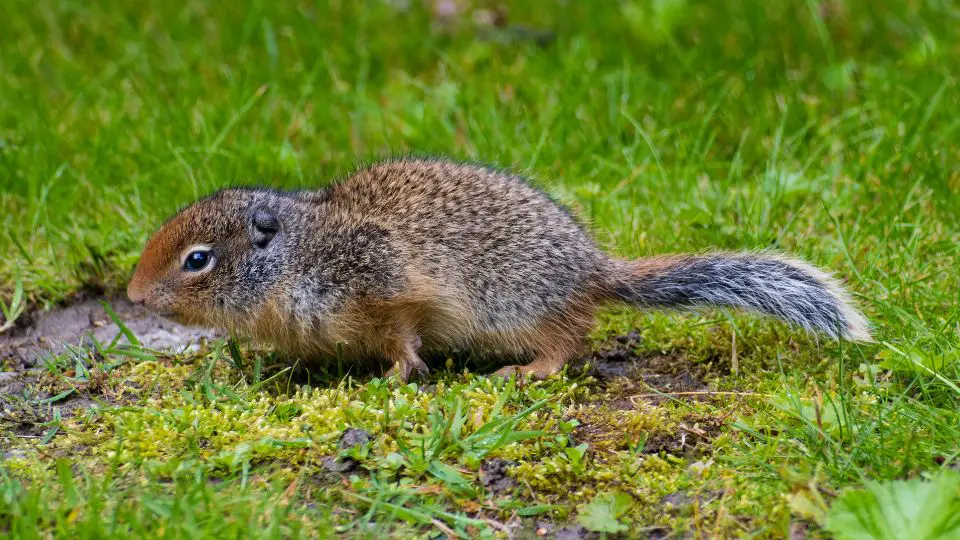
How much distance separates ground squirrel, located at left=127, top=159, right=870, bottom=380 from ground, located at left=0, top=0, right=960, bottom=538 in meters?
0.20

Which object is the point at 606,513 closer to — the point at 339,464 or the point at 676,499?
the point at 676,499

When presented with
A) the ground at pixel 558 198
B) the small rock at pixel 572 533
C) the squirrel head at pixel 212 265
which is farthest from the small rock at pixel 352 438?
the squirrel head at pixel 212 265

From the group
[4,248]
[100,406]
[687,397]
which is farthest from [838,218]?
[4,248]

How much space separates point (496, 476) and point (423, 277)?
101cm

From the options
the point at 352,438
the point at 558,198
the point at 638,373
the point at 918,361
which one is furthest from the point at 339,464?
the point at 918,361

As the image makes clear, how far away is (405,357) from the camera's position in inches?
169

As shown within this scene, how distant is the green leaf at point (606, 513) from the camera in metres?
3.27

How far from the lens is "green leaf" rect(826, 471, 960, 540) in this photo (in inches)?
115

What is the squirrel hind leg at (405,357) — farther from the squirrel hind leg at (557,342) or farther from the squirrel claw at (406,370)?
the squirrel hind leg at (557,342)

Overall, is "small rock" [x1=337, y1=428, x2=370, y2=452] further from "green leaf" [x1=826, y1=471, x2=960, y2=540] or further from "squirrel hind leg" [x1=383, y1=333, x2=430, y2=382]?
"green leaf" [x1=826, y1=471, x2=960, y2=540]

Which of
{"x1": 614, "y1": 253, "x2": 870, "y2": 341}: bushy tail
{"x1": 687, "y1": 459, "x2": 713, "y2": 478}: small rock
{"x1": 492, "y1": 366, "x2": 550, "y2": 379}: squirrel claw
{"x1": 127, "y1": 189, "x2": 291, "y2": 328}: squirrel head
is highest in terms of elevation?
{"x1": 127, "y1": 189, "x2": 291, "y2": 328}: squirrel head

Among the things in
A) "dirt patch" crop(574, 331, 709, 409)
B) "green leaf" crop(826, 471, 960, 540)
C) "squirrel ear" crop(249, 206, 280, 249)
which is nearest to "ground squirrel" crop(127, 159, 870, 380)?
"squirrel ear" crop(249, 206, 280, 249)

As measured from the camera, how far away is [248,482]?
136 inches

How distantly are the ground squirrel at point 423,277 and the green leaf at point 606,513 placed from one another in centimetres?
94
